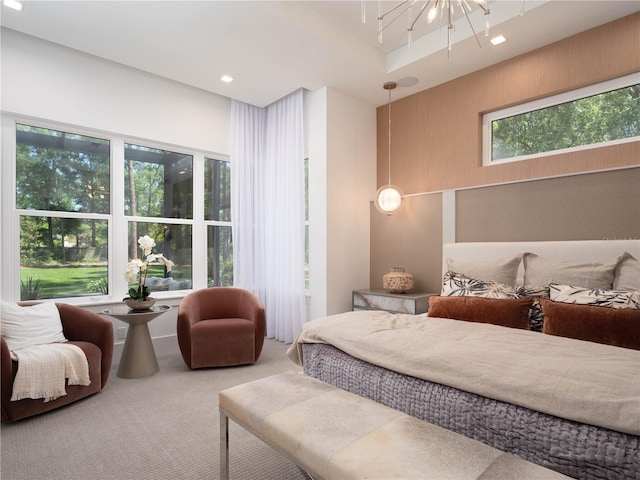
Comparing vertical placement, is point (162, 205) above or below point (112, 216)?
above

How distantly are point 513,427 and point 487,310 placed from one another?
111 cm

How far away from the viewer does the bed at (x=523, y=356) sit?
1.19 meters

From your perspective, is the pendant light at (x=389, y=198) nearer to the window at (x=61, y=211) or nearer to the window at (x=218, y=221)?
the window at (x=218, y=221)

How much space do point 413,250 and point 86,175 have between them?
3.62m

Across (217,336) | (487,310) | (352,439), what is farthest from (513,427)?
(217,336)

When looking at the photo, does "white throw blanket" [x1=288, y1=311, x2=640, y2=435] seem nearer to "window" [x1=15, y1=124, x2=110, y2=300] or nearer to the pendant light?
the pendant light

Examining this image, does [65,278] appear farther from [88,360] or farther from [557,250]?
[557,250]

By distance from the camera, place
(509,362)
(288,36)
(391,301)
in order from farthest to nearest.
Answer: (391,301) → (288,36) → (509,362)

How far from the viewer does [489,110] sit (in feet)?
11.8

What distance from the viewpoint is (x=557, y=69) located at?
3145 mm

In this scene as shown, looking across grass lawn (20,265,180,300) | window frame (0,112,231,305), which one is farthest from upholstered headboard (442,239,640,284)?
grass lawn (20,265,180,300)

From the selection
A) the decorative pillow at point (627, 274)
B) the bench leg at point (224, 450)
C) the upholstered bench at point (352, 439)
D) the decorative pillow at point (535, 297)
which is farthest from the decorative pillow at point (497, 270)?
the bench leg at point (224, 450)

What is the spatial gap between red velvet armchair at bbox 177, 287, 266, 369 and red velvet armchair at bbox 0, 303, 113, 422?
0.64 m

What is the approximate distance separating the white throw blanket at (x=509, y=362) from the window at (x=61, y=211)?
2863mm
